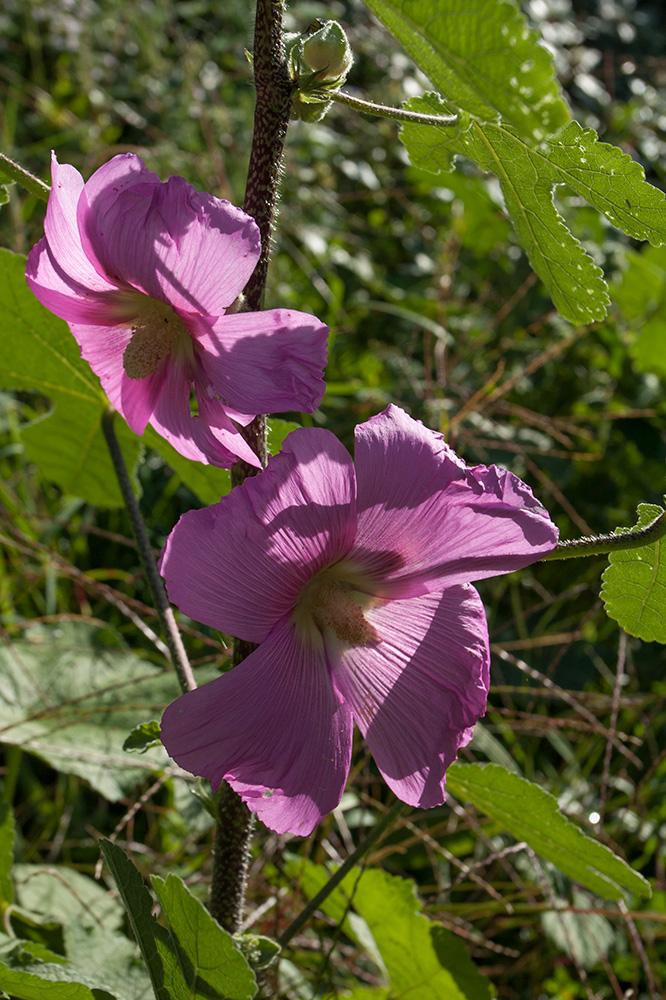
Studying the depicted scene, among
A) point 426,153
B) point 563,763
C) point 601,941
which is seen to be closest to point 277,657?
point 426,153

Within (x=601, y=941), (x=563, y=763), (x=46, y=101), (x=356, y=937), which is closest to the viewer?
(x=356, y=937)

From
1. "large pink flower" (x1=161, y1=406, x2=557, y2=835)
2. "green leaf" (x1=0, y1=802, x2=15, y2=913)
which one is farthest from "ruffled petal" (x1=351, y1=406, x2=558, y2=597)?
"green leaf" (x1=0, y1=802, x2=15, y2=913)

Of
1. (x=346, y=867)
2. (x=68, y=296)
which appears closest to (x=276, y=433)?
(x=68, y=296)

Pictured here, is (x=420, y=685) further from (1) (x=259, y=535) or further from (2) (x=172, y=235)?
(2) (x=172, y=235)

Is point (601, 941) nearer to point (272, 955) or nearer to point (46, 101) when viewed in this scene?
point (272, 955)

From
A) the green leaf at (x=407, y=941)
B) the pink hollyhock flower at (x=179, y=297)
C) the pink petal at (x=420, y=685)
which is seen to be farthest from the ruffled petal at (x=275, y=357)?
the green leaf at (x=407, y=941)

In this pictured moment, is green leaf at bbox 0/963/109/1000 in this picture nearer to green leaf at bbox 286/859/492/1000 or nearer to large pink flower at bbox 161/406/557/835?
large pink flower at bbox 161/406/557/835

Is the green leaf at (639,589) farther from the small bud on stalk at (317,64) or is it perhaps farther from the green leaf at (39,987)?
the green leaf at (39,987)
